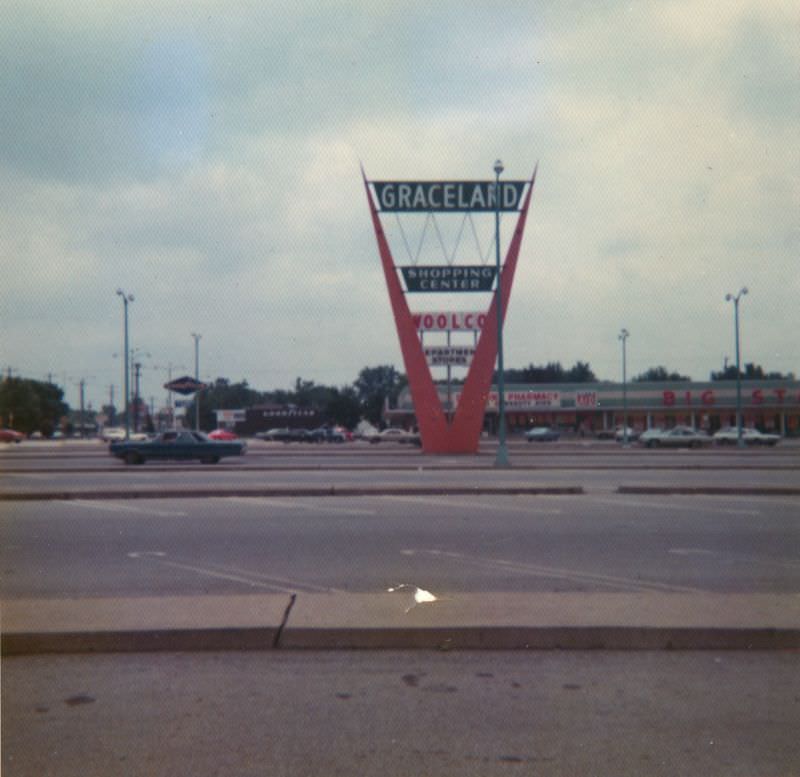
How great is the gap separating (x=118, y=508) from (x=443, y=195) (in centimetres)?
2554

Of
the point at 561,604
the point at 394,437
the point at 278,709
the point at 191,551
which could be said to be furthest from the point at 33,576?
the point at 394,437

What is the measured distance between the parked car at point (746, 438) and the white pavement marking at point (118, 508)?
47.9m

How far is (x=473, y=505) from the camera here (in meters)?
17.0

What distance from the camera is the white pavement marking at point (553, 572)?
9273 mm

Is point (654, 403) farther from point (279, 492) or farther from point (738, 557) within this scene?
point (738, 557)

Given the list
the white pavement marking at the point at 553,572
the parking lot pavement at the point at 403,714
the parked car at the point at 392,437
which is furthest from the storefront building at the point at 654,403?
the parking lot pavement at the point at 403,714

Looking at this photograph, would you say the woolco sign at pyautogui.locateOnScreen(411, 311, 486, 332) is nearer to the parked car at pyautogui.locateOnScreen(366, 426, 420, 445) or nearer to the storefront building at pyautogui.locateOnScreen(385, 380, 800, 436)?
the storefront building at pyautogui.locateOnScreen(385, 380, 800, 436)

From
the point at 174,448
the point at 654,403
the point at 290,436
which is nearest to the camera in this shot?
the point at 174,448

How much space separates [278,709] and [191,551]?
6.54 meters

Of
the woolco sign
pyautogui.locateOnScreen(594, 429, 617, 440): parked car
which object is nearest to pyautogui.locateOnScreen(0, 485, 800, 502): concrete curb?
the woolco sign

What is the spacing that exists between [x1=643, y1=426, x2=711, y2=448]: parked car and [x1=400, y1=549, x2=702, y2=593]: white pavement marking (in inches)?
1779

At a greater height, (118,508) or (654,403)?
(654,403)

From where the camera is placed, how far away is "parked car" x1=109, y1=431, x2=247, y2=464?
113 ft

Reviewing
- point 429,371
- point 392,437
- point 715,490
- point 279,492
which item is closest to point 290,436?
point 392,437
